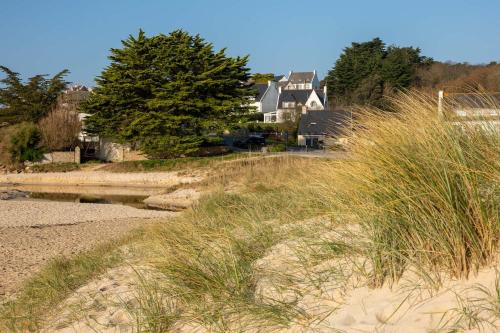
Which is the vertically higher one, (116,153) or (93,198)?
(116,153)

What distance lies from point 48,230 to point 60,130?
25327 millimetres

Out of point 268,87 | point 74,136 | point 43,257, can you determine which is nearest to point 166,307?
point 43,257

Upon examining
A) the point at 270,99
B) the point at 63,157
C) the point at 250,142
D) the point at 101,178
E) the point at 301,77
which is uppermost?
the point at 301,77

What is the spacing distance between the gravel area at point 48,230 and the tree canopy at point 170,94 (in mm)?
14113

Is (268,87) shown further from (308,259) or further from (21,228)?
(308,259)

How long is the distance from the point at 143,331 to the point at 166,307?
31cm

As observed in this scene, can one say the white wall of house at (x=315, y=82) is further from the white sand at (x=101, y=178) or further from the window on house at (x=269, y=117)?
the white sand at (x=101, y=178)

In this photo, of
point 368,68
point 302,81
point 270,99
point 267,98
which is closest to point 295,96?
point 270,99

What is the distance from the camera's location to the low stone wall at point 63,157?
1512 inches

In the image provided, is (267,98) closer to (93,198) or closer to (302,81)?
(302,81)

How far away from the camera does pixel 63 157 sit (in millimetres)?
38750

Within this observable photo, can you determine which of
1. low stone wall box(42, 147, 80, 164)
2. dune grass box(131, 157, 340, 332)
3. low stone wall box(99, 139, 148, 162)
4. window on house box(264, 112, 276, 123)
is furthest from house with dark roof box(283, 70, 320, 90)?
dune grass box(131, 157, 340, 332)

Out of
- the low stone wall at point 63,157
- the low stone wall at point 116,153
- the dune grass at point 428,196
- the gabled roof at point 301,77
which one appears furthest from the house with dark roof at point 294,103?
the dune grass at point 428,196

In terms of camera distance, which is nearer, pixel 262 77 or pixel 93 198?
pixel 93 198
